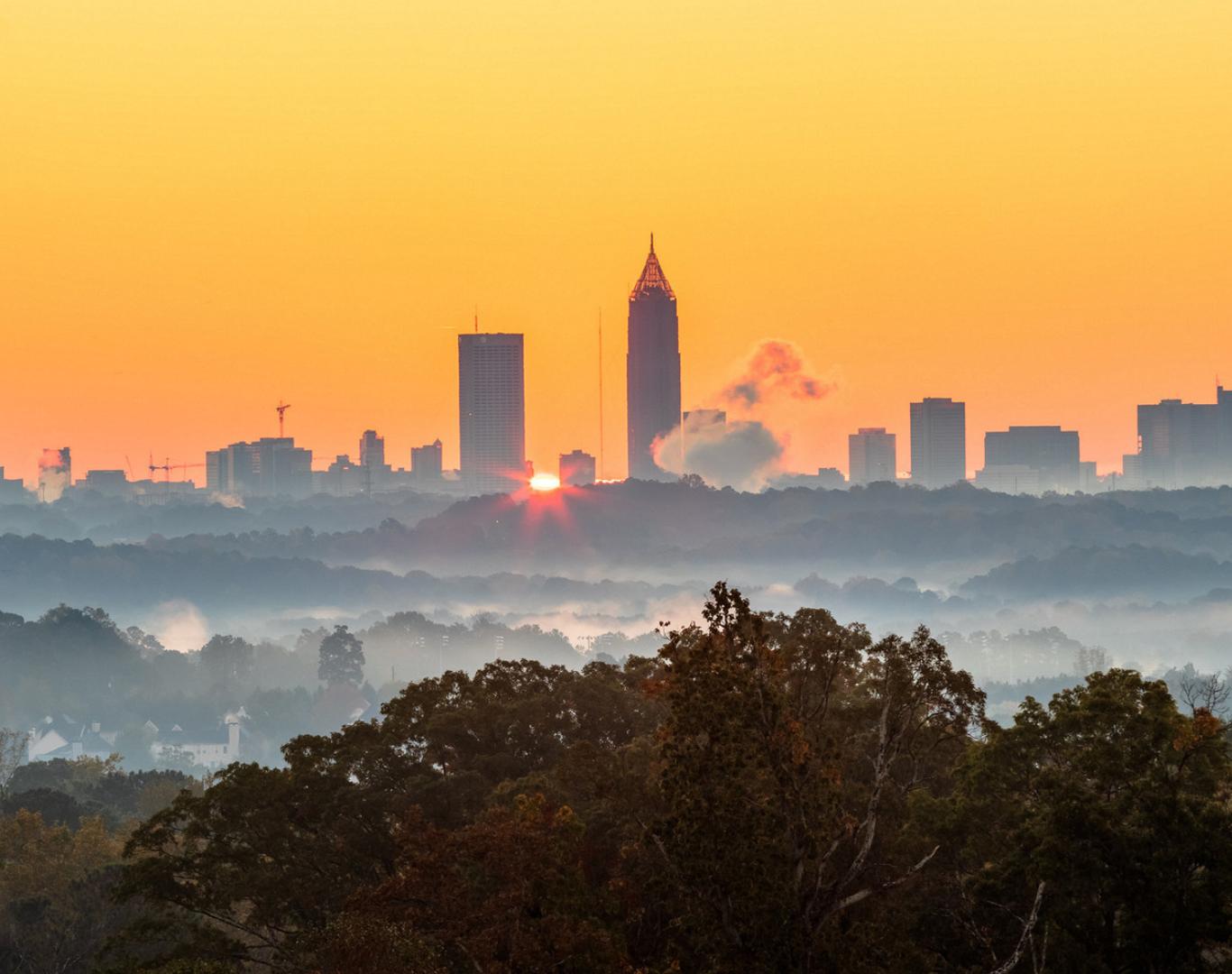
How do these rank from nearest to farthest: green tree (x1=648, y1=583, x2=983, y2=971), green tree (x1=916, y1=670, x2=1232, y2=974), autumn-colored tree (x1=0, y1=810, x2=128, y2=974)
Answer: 1. green tree (x1=648, y1=583, x2=983, y2=971)
2. green tree (x1=916, y1=670, x2=1232, y2=974)
3. autumn-colored tree (x1=0, y1=810, x2=128, y2=974)

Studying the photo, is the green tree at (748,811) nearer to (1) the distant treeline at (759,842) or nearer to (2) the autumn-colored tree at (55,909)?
(1) the distant treeline at (759,842)

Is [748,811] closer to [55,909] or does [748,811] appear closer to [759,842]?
[759,842]

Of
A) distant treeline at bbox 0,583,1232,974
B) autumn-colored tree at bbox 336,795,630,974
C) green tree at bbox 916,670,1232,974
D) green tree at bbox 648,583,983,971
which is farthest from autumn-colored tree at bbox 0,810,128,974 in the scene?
green tree at bbox 648,583,983,971

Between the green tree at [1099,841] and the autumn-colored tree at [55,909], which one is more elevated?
the green tree at [1099,841]

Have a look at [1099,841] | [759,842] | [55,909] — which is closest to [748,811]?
[759,842]

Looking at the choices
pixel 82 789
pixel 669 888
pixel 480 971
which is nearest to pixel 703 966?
pixel 669 888

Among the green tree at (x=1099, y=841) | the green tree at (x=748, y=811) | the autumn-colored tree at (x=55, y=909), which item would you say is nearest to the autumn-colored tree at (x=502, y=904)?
the green tree at (x=748, y=811)

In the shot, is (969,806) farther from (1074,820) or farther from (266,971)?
(266,971)

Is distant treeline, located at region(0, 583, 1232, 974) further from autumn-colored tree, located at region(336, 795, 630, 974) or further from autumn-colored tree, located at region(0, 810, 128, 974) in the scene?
autumn-colored tree, located at region(0, 810, 128, 974)
